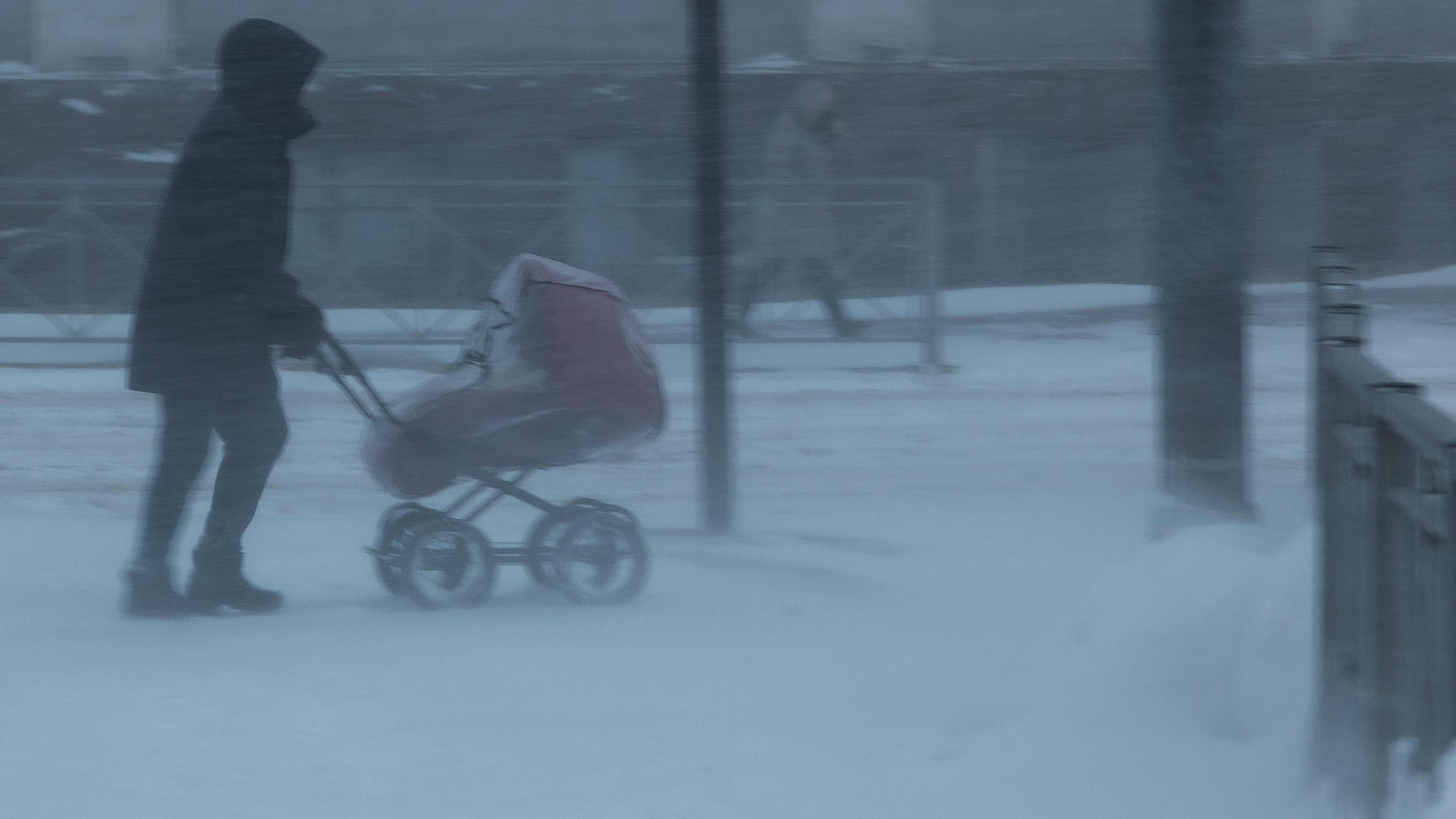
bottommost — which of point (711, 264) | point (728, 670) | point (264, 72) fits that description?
point (728, 670)

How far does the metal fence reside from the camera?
9.82 metres

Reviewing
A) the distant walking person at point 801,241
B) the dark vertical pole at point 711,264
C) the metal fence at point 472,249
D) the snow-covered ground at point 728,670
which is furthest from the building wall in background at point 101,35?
the dark vertical pole at point 711,264

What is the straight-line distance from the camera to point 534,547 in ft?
14.6

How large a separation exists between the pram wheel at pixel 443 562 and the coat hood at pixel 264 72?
1118 mm

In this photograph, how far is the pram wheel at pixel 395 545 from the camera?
4422 millimetres

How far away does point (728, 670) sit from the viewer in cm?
390

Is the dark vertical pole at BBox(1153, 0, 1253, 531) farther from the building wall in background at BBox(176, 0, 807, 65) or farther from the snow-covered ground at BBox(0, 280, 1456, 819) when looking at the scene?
→ the building wall in background at BBox(176, 0, 807, 65)

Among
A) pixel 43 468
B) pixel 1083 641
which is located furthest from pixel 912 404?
pixel 1083 641

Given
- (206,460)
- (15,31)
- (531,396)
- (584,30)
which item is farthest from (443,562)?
(15,31)

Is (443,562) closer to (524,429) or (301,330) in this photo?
(524,429)

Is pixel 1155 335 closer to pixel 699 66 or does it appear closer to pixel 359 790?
pixel 699 66

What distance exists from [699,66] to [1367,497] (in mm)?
3067

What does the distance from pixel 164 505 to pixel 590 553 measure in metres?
1.14

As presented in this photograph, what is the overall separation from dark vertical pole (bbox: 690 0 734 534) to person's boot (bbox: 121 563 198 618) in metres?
1.67
